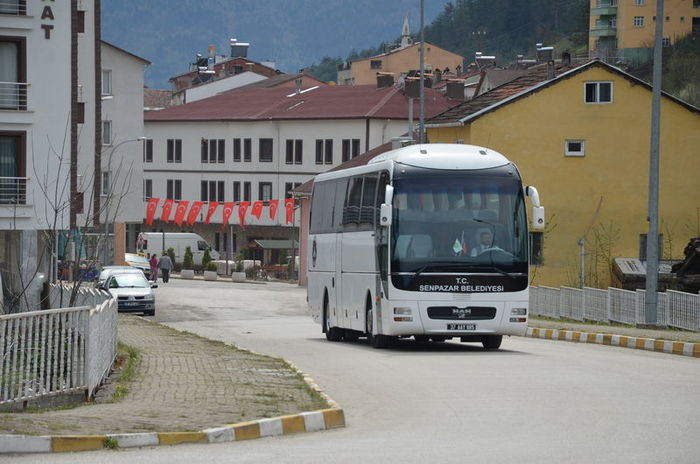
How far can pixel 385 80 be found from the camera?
111 meters

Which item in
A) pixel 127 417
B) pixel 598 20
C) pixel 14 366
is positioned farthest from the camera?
pixel 598 20

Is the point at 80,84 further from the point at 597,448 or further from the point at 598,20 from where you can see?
the point at 598,20

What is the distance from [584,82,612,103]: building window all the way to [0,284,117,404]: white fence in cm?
4030

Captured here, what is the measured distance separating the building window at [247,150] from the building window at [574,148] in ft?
181

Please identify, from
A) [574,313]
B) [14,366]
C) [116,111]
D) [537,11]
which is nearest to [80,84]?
[116,111]

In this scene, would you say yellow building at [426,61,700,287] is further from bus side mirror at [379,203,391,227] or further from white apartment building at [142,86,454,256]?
white apartment building at [142,86,454,256]

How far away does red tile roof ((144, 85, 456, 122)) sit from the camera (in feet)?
335

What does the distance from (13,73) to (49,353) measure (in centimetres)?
3543

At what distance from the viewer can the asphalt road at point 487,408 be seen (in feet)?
37.7

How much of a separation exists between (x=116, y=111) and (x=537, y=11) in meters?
119

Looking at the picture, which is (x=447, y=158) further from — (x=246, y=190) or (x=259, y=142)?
(x=246, y=190)

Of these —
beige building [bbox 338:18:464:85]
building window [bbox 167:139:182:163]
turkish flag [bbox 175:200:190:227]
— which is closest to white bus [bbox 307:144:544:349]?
turkish flag [bbox 175:200:190:227]

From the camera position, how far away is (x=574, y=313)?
134ft

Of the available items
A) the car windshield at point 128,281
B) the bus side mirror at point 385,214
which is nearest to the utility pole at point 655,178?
the bus side mirror at point 385,214
